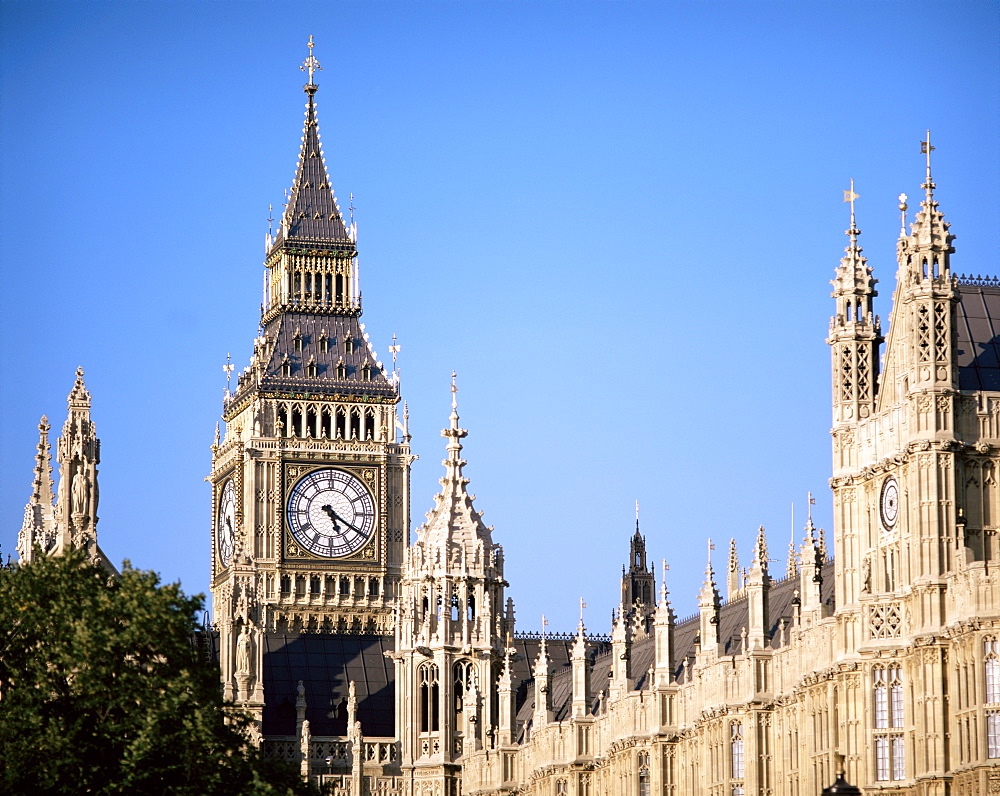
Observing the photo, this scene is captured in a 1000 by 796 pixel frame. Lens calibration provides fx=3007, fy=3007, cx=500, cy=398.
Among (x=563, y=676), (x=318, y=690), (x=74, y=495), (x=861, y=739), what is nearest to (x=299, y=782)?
(x=861, y=739)

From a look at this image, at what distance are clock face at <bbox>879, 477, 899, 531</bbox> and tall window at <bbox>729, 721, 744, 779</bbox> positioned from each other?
17.1m

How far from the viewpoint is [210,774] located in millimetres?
90812

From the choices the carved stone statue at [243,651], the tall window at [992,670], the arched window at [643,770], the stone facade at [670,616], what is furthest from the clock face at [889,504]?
the carved stone statue at [243,651]

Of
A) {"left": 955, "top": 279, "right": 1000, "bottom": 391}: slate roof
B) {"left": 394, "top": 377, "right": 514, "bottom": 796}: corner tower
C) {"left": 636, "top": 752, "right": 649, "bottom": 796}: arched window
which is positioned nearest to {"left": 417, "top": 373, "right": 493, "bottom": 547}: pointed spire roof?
{"left": 394, "top": 377, "right": 514, "bottom": 796}: corner tower

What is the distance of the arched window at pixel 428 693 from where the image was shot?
149625mm

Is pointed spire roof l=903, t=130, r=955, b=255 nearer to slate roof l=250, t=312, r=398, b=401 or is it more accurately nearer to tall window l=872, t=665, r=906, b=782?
tall window l=872, t=665, r=906, b=782

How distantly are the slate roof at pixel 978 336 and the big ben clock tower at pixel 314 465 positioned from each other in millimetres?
84681

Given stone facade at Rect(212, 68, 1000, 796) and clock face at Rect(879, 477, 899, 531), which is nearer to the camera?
stone facade at Rect(212, 68, 1000, 796)

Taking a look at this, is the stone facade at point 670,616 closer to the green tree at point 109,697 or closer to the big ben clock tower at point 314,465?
the big ben clock tower at point 314,465

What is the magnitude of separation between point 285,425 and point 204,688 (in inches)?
3821

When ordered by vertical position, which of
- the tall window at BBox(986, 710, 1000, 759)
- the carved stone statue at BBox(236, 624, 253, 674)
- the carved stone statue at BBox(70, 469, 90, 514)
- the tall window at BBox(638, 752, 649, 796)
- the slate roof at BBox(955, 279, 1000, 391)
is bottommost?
the tall window at BBox(986, 710, 1000, 759)

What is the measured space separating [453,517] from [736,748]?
40.3m

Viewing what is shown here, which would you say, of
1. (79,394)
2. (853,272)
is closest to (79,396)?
(79,394)

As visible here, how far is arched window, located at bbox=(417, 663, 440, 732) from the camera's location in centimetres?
14962
